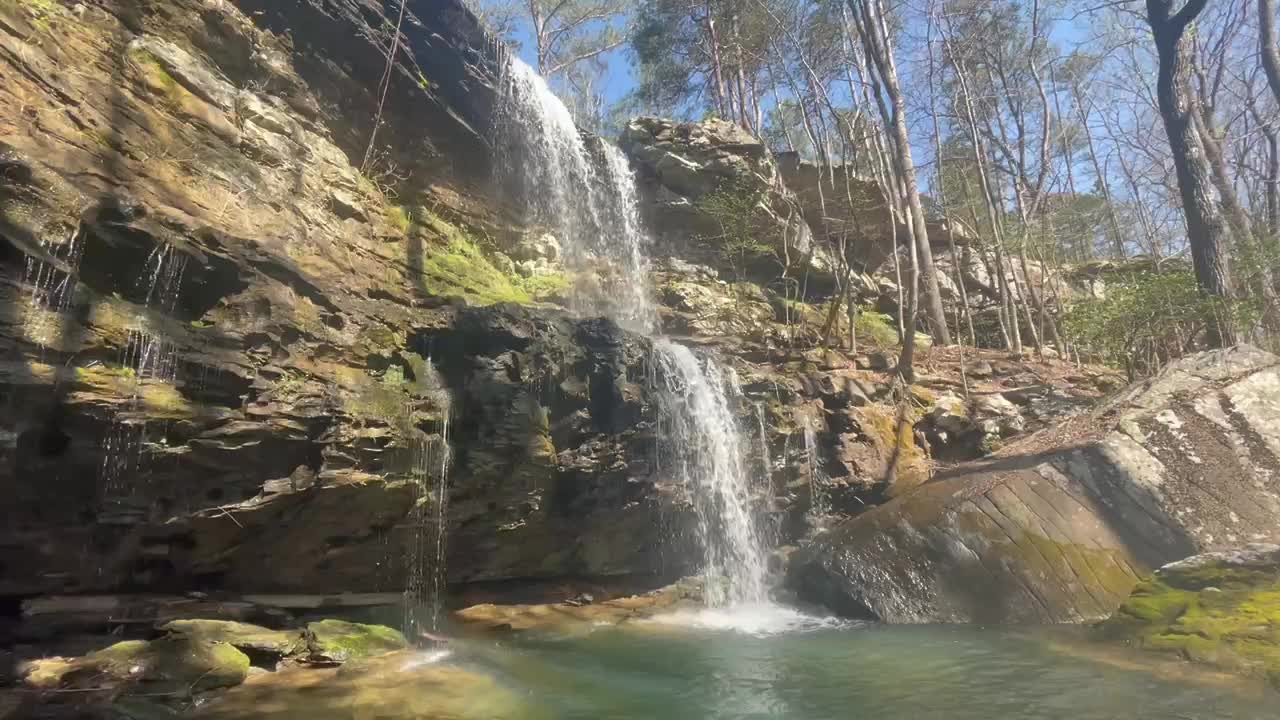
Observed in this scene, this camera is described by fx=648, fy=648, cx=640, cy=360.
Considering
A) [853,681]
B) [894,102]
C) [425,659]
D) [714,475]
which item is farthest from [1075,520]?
[894,102]

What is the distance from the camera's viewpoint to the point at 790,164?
744 inches

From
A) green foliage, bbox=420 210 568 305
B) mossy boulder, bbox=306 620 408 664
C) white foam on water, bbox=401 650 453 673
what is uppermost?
green foliage, bbox=420 210 568 305

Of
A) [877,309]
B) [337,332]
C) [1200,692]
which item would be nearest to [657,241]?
[877,309]

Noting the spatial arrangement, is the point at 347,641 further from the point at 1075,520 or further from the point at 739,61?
the point at 739,61

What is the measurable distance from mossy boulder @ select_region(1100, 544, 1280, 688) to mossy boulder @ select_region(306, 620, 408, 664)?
281 inches

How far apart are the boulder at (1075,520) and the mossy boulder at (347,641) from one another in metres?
5.59

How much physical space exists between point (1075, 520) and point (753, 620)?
4.30 meters

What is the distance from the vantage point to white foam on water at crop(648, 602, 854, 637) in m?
8.12

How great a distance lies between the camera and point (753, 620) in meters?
8.73

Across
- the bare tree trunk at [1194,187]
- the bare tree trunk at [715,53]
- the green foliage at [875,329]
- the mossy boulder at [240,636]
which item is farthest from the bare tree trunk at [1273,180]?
the mossy boulder at [240,636]

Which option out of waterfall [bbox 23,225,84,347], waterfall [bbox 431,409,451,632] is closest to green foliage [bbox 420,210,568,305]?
waterfall [bbox 431,409,451,632]

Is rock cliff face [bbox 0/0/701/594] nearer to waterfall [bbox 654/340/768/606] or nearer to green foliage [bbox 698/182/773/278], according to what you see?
waterfall [bbox 654/340/768/606]

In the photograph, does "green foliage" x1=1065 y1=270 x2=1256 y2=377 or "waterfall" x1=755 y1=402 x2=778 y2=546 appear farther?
"green foliage" x1=1065 y1=270 x2=1256 y2=377

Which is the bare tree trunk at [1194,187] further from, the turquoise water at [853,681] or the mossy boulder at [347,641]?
the mossy boulder at [347,641]
